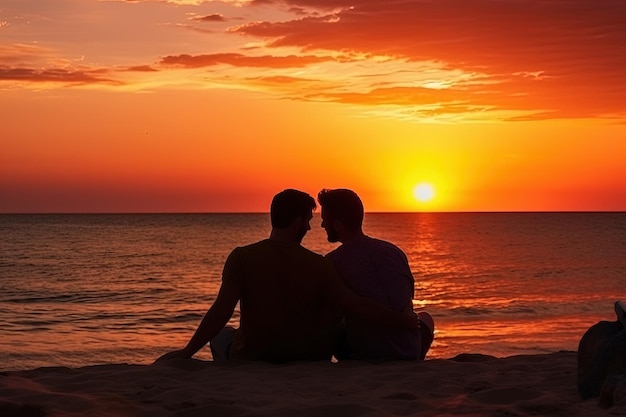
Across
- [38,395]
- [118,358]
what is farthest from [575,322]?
[38,395]

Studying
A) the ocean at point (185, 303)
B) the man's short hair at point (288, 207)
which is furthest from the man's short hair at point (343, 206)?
the ocean at point (185, 303)

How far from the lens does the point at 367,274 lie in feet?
22.2

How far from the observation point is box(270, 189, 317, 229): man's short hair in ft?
21.3

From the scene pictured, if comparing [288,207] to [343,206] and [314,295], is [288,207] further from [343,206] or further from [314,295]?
[314,295]

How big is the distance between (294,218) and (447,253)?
166 ft

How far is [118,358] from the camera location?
1349 cm

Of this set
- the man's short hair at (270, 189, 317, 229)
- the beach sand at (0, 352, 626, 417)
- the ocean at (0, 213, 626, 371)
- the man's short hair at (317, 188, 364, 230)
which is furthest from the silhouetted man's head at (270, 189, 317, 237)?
the ocean at (0, 213, 626, 371)

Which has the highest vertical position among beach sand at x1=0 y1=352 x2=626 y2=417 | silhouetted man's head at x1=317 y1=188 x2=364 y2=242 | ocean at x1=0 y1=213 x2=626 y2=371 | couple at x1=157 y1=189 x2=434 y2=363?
silhouetted man's head at x1=317 y1=188 x2=364 y2=242

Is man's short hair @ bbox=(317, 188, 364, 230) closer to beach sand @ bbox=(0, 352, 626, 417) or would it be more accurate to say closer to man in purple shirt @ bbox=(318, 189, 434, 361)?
man in purple shirt @ bbox=(318, 189, 434, 361)

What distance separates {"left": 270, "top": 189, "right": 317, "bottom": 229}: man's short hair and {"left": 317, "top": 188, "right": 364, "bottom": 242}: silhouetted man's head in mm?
250

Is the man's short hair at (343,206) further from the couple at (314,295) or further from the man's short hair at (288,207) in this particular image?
the man's short hair at (288,207)

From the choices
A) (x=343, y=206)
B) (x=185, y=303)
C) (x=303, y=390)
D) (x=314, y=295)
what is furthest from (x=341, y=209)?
(x=185, y=303)

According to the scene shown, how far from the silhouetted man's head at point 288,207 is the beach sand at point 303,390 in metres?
1.14

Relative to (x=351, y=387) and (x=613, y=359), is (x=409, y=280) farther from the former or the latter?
(x=613, y=359)
